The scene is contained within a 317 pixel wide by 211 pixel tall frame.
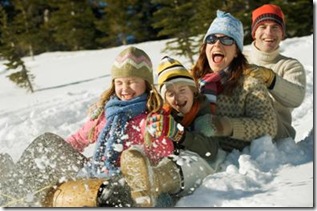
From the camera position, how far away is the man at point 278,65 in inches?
159

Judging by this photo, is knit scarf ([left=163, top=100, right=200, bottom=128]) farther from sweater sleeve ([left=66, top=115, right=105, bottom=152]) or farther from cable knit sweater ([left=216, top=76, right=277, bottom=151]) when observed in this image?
sweater sleeve ([left=66, top=115, right=105, bottom=152])

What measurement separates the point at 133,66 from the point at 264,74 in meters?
0.99

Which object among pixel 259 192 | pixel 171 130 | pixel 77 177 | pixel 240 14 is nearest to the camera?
pixel 259 192

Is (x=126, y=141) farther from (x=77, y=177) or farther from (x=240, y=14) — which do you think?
(x=240, y=14)

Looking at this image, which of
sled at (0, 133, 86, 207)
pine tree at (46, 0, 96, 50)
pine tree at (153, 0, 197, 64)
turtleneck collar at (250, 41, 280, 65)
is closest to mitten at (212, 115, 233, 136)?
sled at (0, 133, 86, 207)

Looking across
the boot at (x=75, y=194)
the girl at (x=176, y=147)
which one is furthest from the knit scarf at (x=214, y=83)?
the boot at (x=75, y=194)

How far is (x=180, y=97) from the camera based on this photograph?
3568 mm

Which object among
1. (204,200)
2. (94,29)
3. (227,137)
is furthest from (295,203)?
(94,29)

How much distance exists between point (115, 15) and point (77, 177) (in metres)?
21.3

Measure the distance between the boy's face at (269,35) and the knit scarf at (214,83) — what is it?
660 millimetres

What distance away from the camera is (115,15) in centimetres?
2419

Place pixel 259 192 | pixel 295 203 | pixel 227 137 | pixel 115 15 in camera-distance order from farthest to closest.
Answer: pixel 115 15 → pixel 227 137 → pixel 259 192 → pixel 295 203

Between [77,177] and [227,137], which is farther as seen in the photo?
[227,137]

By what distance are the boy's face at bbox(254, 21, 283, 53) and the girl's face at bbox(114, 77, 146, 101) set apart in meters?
1.33
